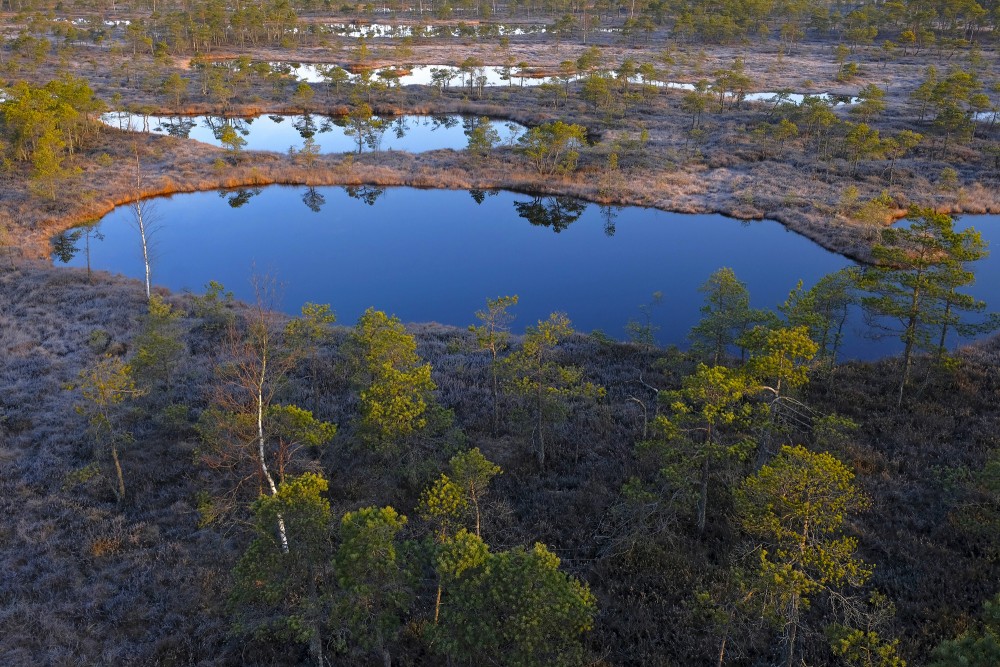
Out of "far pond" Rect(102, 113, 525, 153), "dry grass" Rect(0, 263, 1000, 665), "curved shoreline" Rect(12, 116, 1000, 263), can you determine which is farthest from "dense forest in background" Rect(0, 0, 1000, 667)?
"far pond" Rect(102, 113, 525, 153)

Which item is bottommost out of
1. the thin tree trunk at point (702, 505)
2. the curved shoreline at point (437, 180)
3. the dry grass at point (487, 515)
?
the dry grass at point (487, 515)

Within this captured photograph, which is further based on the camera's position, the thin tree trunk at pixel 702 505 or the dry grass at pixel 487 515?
the thin tree trunk at pixel 702 505

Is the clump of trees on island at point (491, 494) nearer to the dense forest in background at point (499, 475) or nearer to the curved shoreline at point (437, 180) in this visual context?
the dense forest in background at point (499, 475)

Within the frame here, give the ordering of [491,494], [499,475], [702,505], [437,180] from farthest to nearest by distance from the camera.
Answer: [437,180]
[499,475]
[491,494]
[702,505]

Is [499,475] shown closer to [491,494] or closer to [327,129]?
[491,494]

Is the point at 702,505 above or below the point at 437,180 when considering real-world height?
below

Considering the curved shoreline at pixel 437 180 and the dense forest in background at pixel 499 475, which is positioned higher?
the curved shoreline at pixel 437 180

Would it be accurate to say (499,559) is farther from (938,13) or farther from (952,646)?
(938,13)

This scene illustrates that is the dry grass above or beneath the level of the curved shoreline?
beneath

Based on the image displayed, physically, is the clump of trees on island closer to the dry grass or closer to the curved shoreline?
the dry grass

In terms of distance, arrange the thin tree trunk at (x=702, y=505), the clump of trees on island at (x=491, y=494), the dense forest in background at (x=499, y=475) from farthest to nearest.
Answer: the thin tree trunk at (x=702, y=505) → the dense forest in background at (x=499, y=475) → the clump of trees on island at (x=491, y=494)

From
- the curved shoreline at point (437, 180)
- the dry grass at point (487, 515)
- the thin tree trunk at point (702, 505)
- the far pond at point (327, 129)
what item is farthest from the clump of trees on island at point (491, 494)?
the far pond at point (327, 129)

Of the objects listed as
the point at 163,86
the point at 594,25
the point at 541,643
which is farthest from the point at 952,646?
the point at 594,25

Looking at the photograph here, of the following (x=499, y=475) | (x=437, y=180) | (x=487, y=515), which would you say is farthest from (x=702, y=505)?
(x=437, y=180)
